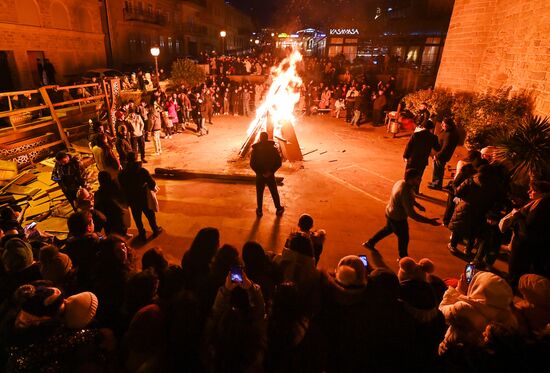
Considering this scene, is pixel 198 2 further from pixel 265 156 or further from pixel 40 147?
pixel 265 156

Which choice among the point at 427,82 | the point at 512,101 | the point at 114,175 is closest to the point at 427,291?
the point at 114,175

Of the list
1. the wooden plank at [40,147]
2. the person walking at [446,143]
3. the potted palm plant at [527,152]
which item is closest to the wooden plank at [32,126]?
the wooden plank at [40,147]

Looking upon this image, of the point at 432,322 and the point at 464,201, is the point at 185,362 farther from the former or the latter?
the point at 464,201

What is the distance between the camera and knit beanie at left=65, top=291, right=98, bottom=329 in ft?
7.88

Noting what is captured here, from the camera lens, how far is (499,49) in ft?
36.6

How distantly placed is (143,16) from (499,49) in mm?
28944

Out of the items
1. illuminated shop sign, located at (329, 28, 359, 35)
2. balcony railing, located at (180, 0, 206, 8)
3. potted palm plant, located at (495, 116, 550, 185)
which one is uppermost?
balcony railing, located at (180, 0, 206, 8)

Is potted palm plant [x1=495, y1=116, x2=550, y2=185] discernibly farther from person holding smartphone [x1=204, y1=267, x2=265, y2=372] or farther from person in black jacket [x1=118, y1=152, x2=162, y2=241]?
person in black jacket [x1=118, y1=152, x2=162, y2=241]

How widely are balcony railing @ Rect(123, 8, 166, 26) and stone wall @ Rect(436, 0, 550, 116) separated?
25.0 metres

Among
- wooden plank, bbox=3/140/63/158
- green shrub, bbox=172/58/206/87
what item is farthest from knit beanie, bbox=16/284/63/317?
green shrub, bbox=172/58/206/87

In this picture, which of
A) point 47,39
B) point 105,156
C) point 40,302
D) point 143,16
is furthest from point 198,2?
point 40,302

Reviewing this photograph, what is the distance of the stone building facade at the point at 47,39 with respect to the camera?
17422mm

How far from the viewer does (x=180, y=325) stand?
259 centimetres

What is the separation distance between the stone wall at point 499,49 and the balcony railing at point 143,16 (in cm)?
2500
